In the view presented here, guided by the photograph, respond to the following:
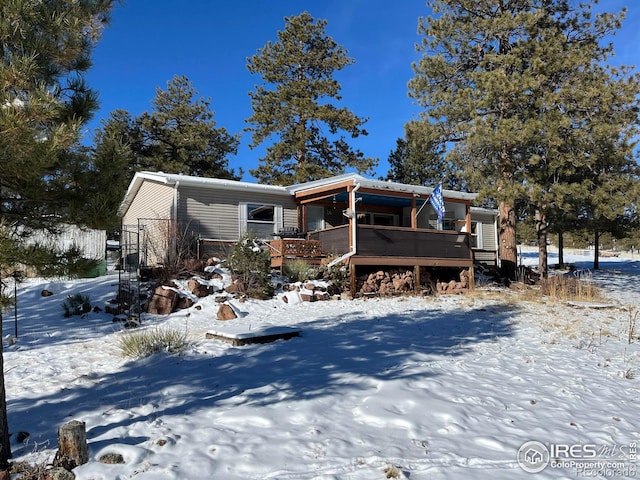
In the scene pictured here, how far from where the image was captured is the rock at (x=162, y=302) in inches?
429

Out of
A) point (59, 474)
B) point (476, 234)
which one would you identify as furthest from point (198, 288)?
point (476, 234)

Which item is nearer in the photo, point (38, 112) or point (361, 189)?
point (38, 112)

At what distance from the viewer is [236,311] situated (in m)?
10.7

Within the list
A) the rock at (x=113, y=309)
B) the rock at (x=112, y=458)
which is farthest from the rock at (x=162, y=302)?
the rock at (x=112, y=458)

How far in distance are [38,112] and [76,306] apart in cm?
804

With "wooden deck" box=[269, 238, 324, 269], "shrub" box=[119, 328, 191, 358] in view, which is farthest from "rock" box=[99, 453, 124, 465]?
"wooden deck" box=[269, 238, 324, 269]

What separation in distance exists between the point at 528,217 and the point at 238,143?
18676 mm

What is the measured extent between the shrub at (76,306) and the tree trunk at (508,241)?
46.9 ft

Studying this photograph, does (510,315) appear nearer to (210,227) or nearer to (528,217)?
(210,227)

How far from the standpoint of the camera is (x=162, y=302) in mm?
10969

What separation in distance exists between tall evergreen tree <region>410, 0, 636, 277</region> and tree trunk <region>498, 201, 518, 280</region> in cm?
4

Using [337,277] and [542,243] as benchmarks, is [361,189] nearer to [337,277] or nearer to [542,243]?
[337,277]

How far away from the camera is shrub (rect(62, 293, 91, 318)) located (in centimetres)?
1056

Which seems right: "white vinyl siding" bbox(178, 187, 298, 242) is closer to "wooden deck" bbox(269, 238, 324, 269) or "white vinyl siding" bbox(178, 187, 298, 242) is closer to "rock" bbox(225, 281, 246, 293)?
"wooden deck" bbox(269, 238, 324, 269)
